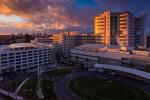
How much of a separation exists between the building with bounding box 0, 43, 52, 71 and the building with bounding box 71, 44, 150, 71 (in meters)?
18.8

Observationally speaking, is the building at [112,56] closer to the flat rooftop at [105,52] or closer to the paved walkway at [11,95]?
the flat rooftop at [105,52]

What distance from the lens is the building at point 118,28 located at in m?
114

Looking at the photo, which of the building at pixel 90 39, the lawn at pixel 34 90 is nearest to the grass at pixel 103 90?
the lawn at pixel 34 90

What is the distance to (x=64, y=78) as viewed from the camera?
73875 millimetres

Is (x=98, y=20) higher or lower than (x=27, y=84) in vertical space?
higher

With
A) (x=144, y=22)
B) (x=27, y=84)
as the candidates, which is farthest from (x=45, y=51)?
(x=144, y=22)

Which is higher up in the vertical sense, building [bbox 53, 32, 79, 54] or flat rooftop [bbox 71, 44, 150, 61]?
building [bbox 53, 32, 79, 54]

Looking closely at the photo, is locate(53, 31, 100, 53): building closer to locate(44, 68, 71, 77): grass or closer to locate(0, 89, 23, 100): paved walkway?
locate(44, 68, 71, 77): grass

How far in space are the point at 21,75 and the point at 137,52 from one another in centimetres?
5357

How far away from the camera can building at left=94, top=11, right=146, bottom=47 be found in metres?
114

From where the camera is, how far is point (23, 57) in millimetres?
86875

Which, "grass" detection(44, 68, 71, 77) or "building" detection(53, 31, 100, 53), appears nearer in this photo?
"grass" detection(44, 68, 71, 77)

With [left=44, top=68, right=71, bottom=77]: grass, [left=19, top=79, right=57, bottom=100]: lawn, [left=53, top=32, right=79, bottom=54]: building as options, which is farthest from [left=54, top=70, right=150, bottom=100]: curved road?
[left=53, top=32, right=79, bottom=54]: building

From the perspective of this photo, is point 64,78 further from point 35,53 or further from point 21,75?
point 35,53
